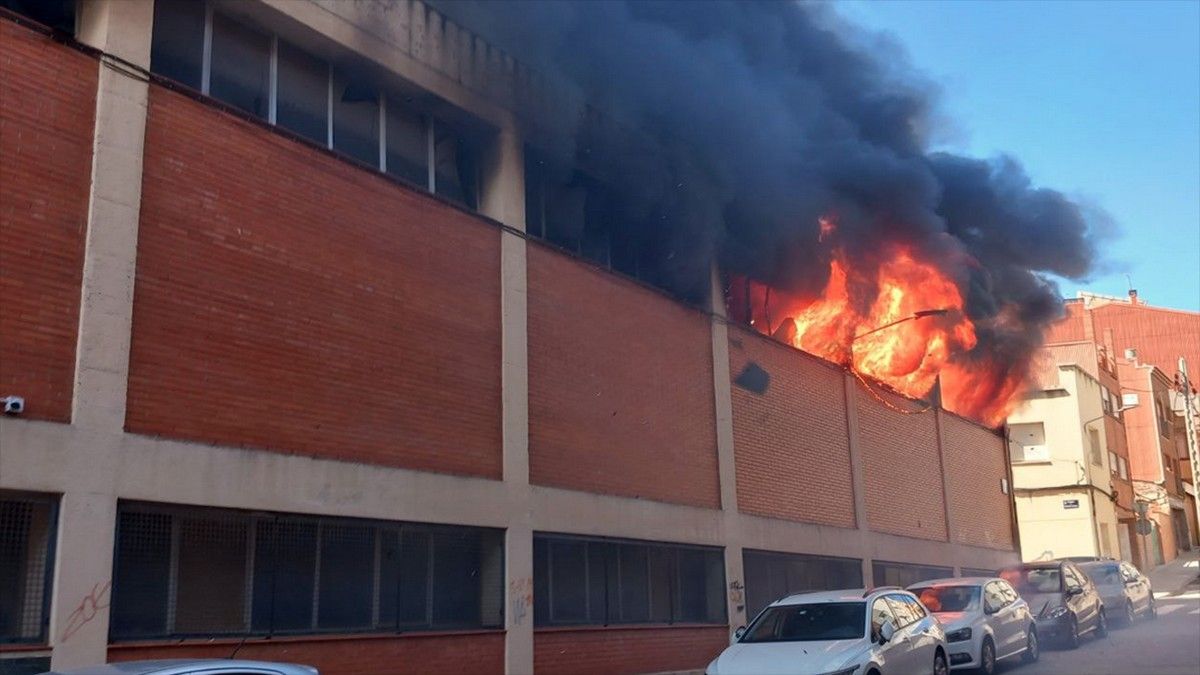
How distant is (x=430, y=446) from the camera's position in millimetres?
12750

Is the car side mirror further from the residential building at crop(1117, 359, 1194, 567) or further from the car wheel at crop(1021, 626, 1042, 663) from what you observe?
the residential building at crop(1117, 359, 1194, 567)

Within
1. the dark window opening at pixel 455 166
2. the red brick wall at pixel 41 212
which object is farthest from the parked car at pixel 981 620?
the red brick wall at pixel 41 212

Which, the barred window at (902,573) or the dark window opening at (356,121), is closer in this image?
the dark window opening at (356,121)

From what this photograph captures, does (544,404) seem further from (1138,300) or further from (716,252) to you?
(1138,300)

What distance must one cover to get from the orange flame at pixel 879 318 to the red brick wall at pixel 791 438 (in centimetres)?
72

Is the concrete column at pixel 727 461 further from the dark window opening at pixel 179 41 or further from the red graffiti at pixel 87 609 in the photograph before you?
the red graffiti at pixel 87 609

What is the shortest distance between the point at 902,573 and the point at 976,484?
5799 millimetres

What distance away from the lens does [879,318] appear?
75.1ft

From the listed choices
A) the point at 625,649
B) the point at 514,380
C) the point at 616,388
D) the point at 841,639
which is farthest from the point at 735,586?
the point at 841,639

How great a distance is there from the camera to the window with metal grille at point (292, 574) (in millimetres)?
9789

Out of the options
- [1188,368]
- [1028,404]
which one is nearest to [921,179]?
[1028,404]

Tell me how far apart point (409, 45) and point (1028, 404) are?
106ft

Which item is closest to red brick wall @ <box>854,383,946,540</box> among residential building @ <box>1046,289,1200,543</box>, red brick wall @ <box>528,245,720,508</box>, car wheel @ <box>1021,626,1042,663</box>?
red brick wall @ <box>528,245,720,508</box>

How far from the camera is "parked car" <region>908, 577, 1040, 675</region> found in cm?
1420
